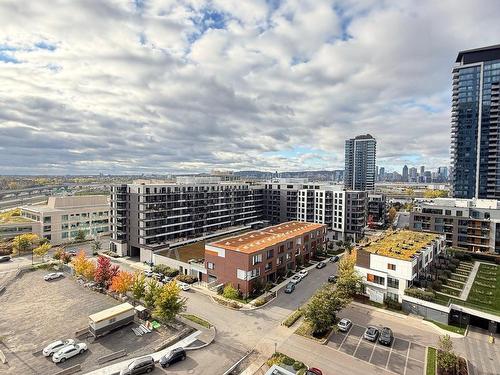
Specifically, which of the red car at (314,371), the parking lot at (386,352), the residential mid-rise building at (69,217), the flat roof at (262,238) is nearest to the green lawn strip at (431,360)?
the parking lot at (386,352)

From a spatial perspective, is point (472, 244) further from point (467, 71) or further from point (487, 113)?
point (467, 71)

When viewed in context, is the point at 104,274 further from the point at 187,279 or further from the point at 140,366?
the point at 140,366

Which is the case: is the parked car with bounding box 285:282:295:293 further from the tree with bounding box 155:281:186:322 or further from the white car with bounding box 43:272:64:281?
the white car with bounding box 43:272:64:281

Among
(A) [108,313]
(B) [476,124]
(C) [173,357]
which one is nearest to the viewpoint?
(C) [173,357]

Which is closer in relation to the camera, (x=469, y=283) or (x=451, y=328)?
(x=451, y=328)

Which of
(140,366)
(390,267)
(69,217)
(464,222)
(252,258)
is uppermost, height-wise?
(464,222)

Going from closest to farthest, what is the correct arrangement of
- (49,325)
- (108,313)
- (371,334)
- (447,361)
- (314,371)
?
(314,371) → (447,361) → (371,334) → (108,313) → (49,325)

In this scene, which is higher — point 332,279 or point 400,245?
point 400,245

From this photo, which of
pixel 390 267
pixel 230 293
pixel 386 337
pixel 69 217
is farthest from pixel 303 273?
pixel 69 217

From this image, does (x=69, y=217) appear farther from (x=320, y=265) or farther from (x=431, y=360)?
(x=431, y=360)
